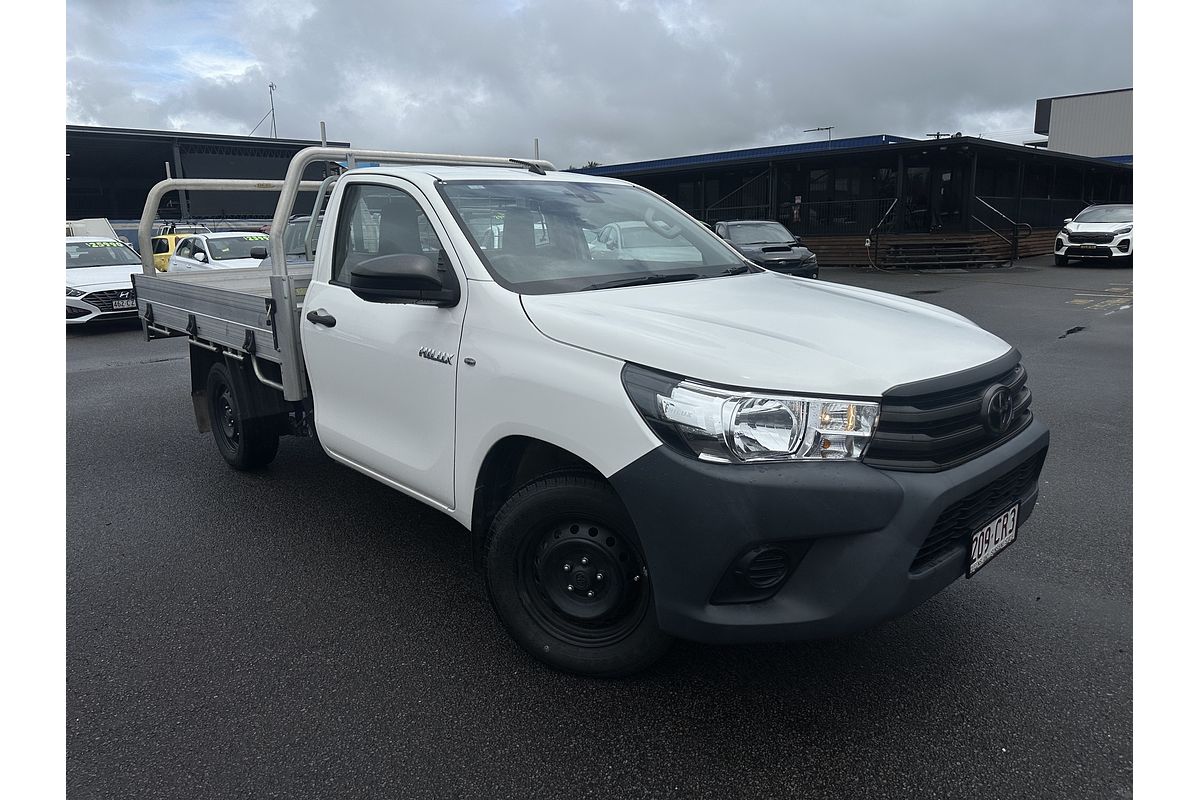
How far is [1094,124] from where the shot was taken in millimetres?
52031

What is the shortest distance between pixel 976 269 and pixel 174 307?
2192 centimetres

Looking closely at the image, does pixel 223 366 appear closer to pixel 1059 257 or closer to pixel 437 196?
pixel 437 196

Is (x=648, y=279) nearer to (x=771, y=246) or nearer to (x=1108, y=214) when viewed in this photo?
(x=771, y=246)

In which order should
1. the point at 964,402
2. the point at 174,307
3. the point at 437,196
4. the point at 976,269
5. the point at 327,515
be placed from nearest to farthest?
the point at 964,402
the point at 437,196
the point at 327,515
the point at 174,307
the point at 976,269

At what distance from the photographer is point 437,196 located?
11.9 feet

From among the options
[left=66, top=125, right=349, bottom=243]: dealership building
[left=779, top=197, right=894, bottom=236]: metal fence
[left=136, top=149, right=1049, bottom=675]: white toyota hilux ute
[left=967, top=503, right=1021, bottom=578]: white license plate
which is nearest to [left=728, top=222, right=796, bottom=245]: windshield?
[left=779, top=197, right=894, bottom=236]: metal fence

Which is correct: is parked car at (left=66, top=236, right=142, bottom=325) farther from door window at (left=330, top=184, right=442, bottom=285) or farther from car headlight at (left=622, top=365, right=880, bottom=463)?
car headlight at (left=622, top=365, right=880, bottom=463)

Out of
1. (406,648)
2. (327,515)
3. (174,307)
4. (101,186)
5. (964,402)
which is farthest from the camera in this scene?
(101,186)

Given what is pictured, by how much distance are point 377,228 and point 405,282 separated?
1001 mm

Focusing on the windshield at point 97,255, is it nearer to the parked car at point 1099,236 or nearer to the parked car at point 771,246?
the parked car at point 771,246

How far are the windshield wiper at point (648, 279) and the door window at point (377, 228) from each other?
74 centimetres

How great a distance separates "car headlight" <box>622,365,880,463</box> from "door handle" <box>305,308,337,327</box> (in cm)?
216

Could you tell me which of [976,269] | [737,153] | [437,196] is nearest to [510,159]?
[437,196]

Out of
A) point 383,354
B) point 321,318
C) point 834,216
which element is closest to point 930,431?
point 383,354
